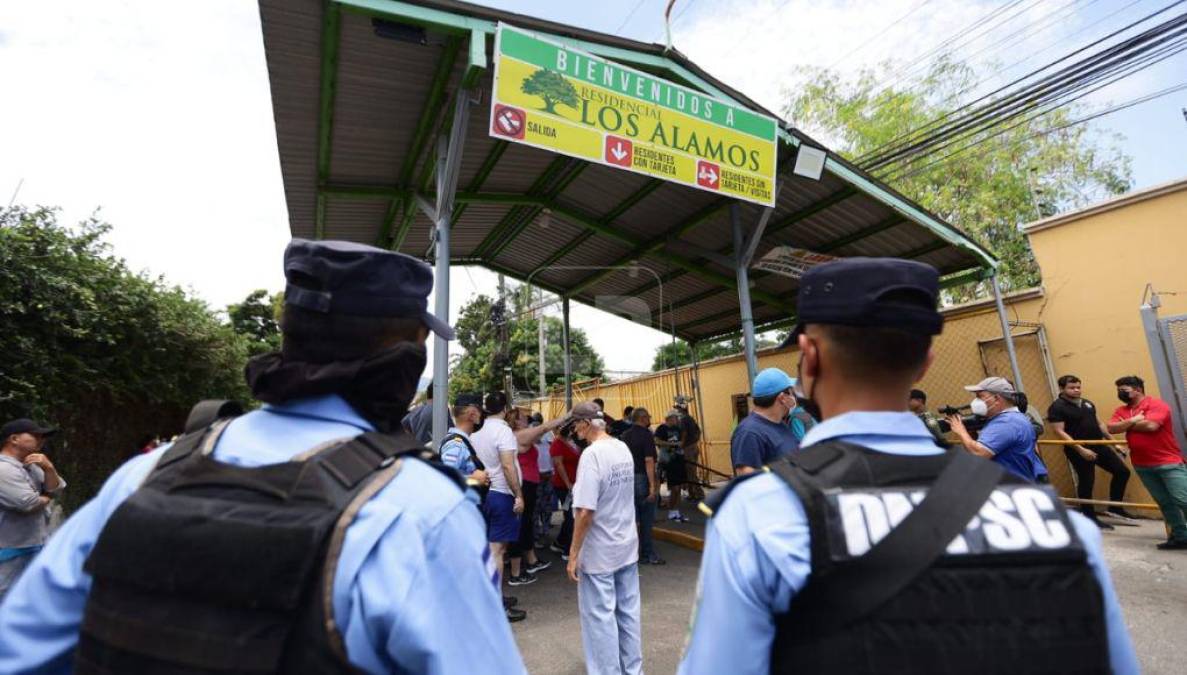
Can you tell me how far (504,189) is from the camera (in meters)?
7.86

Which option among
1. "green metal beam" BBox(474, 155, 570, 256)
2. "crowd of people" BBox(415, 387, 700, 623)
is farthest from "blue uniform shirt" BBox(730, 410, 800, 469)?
"green metal beam" BBox(474, 155, 570, 256)

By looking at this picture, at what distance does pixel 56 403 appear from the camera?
6922 mm

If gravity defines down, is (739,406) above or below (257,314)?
below

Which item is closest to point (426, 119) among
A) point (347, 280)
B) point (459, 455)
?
point (459, 455)

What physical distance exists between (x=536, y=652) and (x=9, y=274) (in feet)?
22.2

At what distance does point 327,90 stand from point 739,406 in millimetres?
10185

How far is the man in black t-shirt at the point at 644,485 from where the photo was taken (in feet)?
21.5

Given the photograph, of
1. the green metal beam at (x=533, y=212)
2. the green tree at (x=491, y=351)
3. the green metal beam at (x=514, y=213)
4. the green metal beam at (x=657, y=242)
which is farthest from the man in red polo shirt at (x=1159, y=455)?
the green tree at (x=491, y=351)

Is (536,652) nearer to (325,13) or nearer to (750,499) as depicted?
(750,499)

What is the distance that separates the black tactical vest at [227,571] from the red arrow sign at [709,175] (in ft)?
17.2

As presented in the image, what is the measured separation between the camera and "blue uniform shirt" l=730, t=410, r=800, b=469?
12.5 ft

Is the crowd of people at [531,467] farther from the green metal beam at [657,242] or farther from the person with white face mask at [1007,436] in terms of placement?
the green metal beam at [657,242]

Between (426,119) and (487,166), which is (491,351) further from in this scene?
(426,119)

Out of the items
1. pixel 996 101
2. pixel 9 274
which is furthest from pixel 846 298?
pixel 996 101
